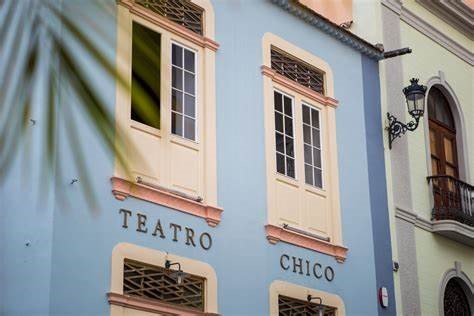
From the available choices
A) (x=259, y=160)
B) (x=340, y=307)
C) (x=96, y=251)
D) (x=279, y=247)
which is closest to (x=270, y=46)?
(x=259, y=160)

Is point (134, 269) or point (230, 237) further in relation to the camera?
point (230, 237)

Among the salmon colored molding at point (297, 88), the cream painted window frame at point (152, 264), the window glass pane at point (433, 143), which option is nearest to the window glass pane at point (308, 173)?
the salmon colored molding at point (297, 88)

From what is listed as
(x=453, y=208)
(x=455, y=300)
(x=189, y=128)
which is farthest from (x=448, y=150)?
(x=189, y=128)

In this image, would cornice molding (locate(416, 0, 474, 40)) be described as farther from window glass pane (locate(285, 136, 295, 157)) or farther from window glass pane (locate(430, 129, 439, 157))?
window glass pane (locate(285, 136, 295, 157))

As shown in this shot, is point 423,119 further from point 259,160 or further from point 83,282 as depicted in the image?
point 83,282

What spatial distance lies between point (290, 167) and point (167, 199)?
2984mm

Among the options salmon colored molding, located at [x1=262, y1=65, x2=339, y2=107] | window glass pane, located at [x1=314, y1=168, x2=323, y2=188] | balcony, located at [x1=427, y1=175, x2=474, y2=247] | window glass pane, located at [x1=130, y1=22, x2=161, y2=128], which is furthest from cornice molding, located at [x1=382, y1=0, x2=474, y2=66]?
window glass pane, located at [x1=130, y1=22, x2=161, y2=128]

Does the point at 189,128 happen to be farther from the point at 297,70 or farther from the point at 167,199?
the point at 297,70

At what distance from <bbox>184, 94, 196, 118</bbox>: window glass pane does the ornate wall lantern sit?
471 cm

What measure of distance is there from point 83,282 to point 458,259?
898 cm

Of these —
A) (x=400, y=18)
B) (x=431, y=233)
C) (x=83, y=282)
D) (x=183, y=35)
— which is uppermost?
(x=400, y=18)

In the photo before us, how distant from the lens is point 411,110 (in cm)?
1551

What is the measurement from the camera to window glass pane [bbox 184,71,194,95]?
1212 centimetres

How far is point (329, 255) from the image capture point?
44.5 ft
